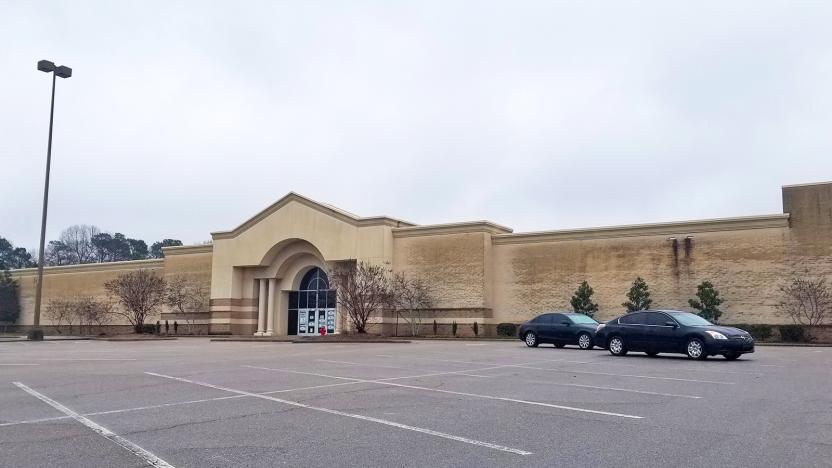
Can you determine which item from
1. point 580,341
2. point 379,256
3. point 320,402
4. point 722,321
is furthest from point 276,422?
point 379,256

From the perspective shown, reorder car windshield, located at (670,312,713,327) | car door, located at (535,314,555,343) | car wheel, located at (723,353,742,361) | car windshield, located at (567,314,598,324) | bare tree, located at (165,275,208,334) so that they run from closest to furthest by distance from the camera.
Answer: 1. car wheel, located at (723,353,742,361)
2. car windshield, located at (670,312,713,327)
3. car windshield, located at (567,314,598,324)
4. car door, located at (535,314,555,343)
5. bare tree, located at (165,275,208,334)

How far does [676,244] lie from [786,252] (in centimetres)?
491

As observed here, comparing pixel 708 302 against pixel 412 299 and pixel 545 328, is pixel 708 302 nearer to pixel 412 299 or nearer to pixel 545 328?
pixel 545 328

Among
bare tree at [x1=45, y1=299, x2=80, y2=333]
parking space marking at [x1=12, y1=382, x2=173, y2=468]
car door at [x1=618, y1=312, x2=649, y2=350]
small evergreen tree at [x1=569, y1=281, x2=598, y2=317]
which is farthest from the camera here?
bare tree at [x1=45, y1=299, x2=80, y2=333]

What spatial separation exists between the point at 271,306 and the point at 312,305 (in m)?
2.79

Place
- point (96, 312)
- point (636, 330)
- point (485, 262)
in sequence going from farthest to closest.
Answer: point (96, 312)
point (485, 262)
point (636, 330)

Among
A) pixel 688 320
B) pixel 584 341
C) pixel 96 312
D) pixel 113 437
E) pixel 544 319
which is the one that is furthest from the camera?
pixel 96 312

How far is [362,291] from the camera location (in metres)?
39.4

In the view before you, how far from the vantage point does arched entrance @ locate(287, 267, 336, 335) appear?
4734cm

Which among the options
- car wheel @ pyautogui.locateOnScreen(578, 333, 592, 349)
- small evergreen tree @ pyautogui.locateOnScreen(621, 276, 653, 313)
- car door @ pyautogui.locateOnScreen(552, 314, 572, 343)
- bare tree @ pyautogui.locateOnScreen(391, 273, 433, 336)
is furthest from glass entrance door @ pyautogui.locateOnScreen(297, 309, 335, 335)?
Result: car wheel @ pyautogui.locateOnScreen(578, 333, 592, 349)

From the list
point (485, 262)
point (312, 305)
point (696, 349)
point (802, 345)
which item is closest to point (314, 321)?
point (312, 305)

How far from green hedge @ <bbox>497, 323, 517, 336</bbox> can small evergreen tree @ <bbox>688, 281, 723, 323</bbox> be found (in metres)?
9.19

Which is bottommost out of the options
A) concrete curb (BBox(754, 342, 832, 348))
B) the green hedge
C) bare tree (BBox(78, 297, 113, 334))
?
concrete curb (BBox(754, 342, 832, 348))

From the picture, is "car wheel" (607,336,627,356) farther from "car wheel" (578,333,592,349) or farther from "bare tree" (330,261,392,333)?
"bare tree" (330,261,392,333)
